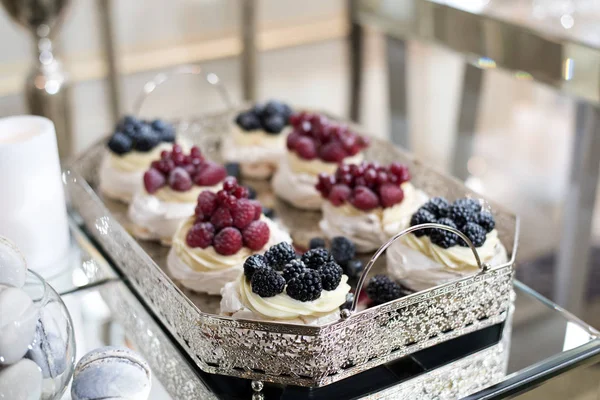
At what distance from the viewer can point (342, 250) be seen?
1.55 meters

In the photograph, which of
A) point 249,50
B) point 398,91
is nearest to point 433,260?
point 398,91

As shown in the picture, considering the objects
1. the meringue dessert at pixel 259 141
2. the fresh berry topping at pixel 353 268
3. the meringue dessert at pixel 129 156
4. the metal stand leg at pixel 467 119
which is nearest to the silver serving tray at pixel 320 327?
the fresh berry topping at pixel 353 268

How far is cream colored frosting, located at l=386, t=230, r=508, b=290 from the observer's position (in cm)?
138

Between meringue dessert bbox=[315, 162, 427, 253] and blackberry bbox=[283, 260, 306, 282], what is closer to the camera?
blackberry bbox=[283, 260, 306, 282]

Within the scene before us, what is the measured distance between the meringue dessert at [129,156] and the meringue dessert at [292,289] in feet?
2.09

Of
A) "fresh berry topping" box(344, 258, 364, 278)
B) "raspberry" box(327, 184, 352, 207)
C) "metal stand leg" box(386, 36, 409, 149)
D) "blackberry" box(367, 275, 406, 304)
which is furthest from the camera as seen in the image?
"metal stand leg" box(386, 36, 409, 149)

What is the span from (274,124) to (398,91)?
0.96 metres

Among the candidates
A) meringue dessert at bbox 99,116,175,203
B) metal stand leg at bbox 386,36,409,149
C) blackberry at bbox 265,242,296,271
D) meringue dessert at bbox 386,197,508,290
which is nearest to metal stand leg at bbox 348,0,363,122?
metal stand leg at bbox 386,36,409,149

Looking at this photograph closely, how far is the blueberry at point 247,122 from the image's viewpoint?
1996mm

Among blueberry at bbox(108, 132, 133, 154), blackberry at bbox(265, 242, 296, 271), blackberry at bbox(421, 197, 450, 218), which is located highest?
blackberry at bbox(265, 242, 296, 271)

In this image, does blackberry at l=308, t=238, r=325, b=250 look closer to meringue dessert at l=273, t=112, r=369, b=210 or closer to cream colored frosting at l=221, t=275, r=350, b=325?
meringue dessert at l=273, t=112, r=369, b=210

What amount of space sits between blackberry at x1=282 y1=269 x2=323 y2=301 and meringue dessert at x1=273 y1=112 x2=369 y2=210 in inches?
24.8

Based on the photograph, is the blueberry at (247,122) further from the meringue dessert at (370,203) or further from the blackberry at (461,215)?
the blackberry at (461,215)

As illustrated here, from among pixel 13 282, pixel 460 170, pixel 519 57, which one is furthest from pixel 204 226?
pixel 460 170
